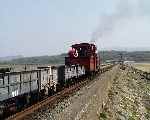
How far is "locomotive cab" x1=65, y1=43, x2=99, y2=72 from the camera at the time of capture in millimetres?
49125

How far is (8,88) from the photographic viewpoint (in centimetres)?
1955

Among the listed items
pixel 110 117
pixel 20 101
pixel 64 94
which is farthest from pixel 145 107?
pixel 20 101

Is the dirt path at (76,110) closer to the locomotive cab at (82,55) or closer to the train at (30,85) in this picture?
the train at (30,85)

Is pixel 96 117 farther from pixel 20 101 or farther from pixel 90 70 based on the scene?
pixel 90 70

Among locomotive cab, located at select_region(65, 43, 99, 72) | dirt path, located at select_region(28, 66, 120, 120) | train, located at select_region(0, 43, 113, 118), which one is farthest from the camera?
locomotive cab, located at select_region(65, 43, 99, 72)

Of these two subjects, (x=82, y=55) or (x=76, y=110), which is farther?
(x=82, y=55)

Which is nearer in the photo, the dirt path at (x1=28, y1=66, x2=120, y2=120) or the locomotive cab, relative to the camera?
the dirt path at (x1=28, y1=66, x2=120, y2=120)

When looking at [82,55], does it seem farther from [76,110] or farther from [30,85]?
[76,110]

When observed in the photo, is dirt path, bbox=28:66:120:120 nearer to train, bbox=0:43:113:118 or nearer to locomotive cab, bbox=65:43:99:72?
train, bbox=0:43:113:118

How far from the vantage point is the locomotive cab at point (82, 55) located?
49.1 meters

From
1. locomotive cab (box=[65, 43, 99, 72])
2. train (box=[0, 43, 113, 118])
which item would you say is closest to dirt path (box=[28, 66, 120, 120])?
train (box=[0, 43, 113, 118])

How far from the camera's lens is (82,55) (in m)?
49.9

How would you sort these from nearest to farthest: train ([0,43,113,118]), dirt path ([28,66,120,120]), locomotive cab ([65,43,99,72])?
train ([0,43,113,118])
dirt path ([28,66,120,120])
locomotive cab ([65,43,99,72])

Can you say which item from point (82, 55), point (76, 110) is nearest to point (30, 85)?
point (76, 110)
